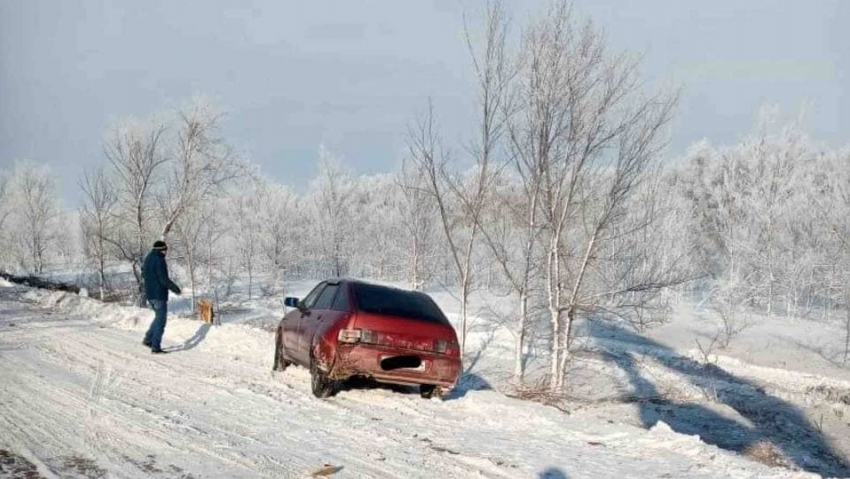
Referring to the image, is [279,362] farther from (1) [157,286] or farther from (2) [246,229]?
(2) [246,229]

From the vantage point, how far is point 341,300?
8.98m

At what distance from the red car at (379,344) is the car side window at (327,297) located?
0.25 meters

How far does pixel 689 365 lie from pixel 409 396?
68.8 ft

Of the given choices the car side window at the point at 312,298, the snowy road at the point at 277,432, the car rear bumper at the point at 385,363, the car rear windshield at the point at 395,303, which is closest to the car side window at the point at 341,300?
the car rear windshield at the point at 395,303

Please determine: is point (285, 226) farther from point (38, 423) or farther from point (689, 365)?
point (38, 423)

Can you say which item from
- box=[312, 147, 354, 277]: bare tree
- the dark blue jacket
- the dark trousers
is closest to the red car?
the dark trousers

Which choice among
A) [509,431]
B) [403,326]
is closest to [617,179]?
[403,326]

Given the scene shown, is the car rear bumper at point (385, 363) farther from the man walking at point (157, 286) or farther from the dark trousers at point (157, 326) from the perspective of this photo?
the man walking at point (157, 286)

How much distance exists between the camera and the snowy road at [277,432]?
17.3 feet

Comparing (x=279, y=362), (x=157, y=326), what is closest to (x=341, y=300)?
(x=279, y=362)

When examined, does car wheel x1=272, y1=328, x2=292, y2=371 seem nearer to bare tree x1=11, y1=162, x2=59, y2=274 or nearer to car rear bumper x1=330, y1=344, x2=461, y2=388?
car rear bumper x1=330, y1=344, x2=461, y2=388

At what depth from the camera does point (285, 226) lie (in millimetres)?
65500

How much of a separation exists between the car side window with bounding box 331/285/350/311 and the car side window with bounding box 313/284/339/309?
16 cm

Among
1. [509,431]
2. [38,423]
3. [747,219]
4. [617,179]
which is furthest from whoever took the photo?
[747,219]
